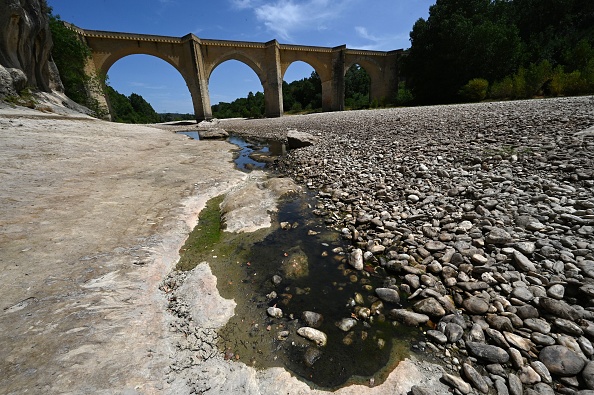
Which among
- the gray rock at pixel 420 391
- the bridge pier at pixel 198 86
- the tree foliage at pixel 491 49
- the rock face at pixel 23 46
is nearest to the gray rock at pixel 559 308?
the gray rock at pixel 420 391

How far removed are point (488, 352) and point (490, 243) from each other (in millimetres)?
1374

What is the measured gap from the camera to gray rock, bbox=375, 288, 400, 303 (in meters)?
2.45

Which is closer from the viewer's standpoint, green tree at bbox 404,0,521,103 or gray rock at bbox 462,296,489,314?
gray rock at bbox 462,296,489,314

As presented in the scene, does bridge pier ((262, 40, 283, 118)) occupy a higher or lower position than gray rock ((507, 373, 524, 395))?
higher

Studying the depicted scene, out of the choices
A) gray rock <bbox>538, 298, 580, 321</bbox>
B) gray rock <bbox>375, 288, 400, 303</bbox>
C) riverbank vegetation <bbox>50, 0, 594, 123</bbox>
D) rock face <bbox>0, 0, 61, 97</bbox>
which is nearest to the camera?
gray rock <bbox>538, 298, 580, 321</bbox>

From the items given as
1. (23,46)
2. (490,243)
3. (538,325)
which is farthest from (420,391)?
(23,46)

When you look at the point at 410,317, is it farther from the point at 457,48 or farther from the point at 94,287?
the point at 457,48

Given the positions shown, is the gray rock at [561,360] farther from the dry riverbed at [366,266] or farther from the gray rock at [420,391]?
the gray rock at [420,391]

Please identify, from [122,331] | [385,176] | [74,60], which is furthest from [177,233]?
[74,60]

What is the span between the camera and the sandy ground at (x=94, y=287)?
5.21 feet

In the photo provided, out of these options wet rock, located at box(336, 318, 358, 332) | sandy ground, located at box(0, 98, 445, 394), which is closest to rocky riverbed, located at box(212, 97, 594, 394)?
wet rock, located at box(336, 318, 358, 332)

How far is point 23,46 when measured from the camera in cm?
1283

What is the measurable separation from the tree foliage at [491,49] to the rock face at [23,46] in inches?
1083

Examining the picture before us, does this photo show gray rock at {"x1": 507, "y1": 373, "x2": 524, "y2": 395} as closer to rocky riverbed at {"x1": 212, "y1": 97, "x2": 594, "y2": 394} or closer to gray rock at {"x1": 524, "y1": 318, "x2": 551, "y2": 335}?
rocky riverbed at {"x1": 212, "y1": 97, "x2": 594, "y2": 394}
